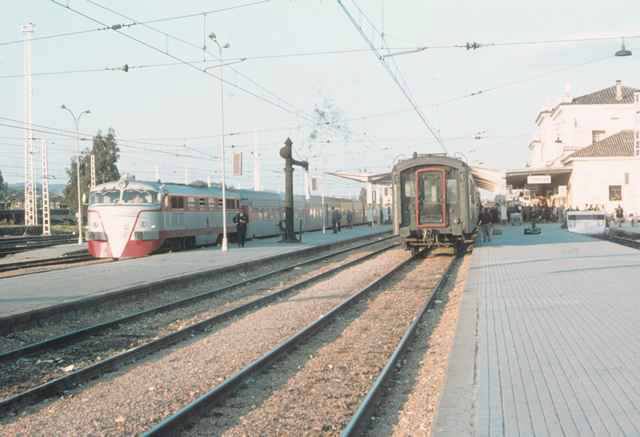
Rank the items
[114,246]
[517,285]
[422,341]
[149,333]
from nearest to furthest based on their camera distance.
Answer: [422,341], [149,333], [517,285], [114,246]

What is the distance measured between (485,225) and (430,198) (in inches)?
323

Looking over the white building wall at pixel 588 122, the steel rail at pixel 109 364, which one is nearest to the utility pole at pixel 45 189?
the steel rail at pixel 109 364

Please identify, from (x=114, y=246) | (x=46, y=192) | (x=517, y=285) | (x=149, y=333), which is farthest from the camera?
(x=46, y=192)

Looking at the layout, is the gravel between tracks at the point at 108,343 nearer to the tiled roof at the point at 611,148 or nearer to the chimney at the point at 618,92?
the tiled roof at the point at 611,148

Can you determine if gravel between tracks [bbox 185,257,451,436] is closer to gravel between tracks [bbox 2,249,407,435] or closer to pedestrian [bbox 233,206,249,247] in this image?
gravel between tracks [bbox 2,249,407,435]

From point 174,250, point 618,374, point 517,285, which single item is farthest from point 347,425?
point 174,250

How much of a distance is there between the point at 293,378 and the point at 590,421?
3.67 meters

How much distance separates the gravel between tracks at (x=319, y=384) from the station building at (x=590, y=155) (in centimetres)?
3871

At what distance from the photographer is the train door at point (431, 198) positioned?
77.8ft

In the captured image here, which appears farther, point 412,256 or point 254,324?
point 412,256

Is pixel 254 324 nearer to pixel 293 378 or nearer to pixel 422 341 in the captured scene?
pixel 422 341

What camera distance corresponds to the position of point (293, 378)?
26.3 ft

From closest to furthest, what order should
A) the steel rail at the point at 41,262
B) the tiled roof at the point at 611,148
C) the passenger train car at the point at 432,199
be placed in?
the steel rail at the point at 41,262 < the passenger train car at the point at 432,199 < the tiled roof at the point at 611,148

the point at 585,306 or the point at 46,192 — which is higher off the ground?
the point at 46,192
